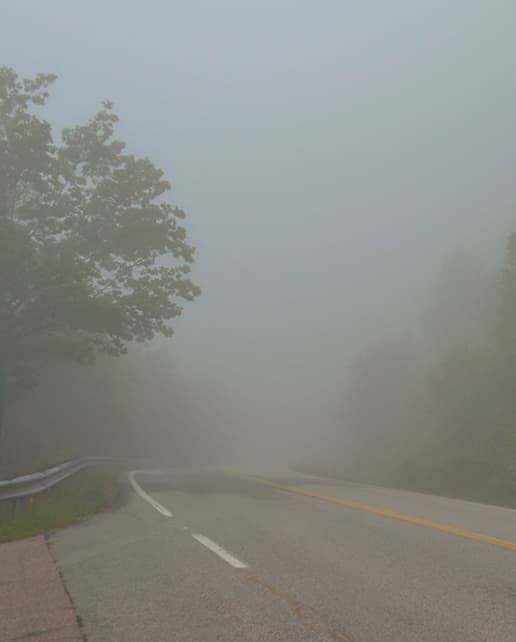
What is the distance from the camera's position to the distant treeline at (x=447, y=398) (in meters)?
23.0

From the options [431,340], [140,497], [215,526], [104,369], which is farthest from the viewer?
[431,340]

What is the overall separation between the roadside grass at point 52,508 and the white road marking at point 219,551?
115 inches

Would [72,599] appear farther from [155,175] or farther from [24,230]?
[155,175]

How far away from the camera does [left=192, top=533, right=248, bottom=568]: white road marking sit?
6383 millimetres

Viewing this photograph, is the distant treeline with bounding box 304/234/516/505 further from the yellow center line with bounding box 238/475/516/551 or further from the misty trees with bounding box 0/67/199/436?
the misty trees with bounding box 0/67/199/436

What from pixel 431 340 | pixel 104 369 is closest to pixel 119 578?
pixel 104 369

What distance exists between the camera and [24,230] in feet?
61.7

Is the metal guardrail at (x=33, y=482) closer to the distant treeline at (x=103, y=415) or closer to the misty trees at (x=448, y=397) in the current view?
the distant treeline at (x=103, y=415)

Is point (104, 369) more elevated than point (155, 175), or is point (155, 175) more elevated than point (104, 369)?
point (155, 175)

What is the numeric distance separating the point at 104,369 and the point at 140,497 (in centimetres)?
2933

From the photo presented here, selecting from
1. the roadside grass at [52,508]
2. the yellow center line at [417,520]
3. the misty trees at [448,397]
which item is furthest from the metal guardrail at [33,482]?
the misty trees at [448,397]

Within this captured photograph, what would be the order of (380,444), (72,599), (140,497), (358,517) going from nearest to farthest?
1. (72,599)
2. (358,517)
3. (140,497)
4. (380,444)

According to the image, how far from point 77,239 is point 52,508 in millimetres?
11119

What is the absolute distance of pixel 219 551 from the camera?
7109mm
